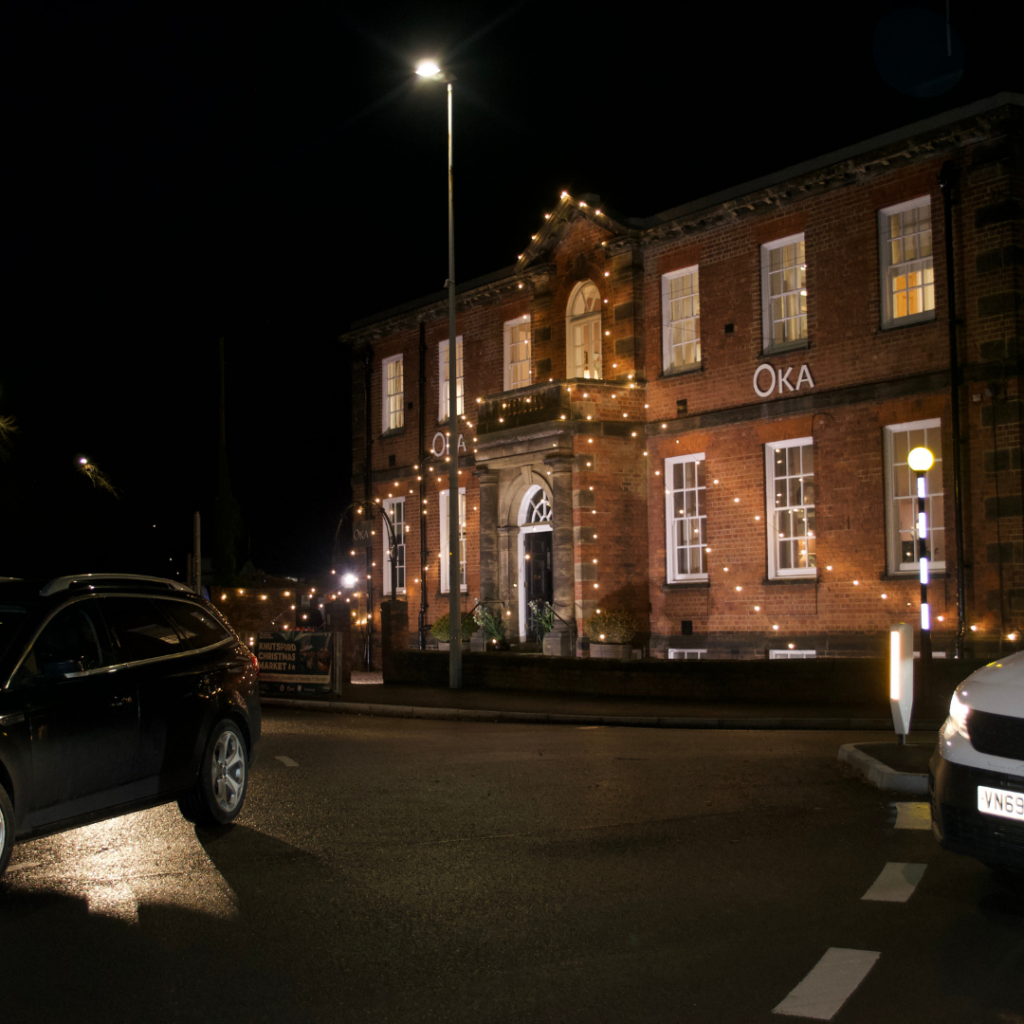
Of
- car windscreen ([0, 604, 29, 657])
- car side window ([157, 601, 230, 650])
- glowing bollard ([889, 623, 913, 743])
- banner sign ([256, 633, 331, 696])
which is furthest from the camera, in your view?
banner sign ([256, 633, 331, 696])

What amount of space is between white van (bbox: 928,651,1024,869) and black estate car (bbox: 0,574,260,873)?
461 cm

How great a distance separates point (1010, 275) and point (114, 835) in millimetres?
15753

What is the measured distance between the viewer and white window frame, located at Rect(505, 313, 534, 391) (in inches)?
1114

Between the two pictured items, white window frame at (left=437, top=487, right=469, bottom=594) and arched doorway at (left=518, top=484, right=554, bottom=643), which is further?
white window frame at (left=437, top=487, right=469, bottom=594)

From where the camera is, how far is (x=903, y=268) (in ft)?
66.4

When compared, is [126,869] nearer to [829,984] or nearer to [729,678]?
[829,984]

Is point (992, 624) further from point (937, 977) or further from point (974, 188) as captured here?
point (937, 977)

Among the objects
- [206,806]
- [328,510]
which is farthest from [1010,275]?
[328,510]

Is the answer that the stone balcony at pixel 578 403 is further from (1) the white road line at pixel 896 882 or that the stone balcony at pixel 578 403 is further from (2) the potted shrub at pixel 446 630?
(1) the white road line at pixel 896 882

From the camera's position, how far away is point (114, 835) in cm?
815

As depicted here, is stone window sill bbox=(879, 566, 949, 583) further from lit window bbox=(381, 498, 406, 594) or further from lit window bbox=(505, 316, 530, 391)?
lit window bbox=(381, 498, 406, 594)

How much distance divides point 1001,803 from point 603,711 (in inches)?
430

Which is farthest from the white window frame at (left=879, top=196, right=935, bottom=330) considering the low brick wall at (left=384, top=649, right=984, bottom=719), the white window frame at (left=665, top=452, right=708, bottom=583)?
the low brick wall at (left=384, top=649, right=984, bottom=719)

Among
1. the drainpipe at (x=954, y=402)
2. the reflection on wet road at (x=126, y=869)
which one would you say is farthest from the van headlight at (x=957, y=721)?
the drainpipe at (x=954, y=402)
